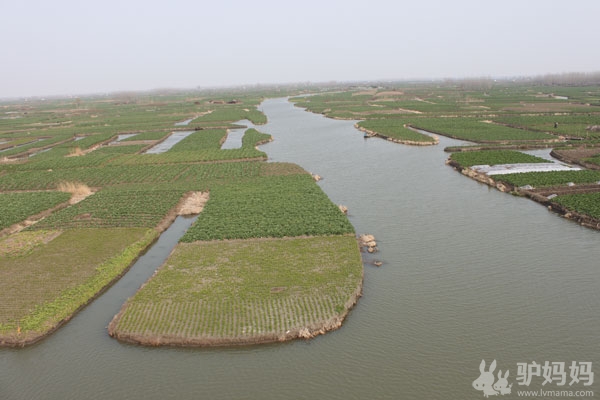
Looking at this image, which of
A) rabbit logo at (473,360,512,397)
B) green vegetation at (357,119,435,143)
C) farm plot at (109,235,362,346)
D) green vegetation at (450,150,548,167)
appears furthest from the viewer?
green vegetation at (357,119,435,143)

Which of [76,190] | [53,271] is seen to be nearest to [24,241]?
[53,271]

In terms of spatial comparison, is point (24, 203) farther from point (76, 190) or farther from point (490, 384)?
point (490, 384)

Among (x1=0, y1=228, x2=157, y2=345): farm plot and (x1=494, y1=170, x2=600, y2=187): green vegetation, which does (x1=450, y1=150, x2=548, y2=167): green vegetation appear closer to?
(x1=494, y1=170, x2=600, y2=187): green vegetation

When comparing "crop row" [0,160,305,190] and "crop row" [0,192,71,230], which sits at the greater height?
"crop row" [0,160,305,190]

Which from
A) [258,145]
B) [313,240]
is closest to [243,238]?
[313,240]

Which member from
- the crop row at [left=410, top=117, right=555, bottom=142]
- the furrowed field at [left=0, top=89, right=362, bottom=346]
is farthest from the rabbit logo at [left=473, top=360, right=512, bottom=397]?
the crop row at [left=410, top=117, right=555, bottom=142]
